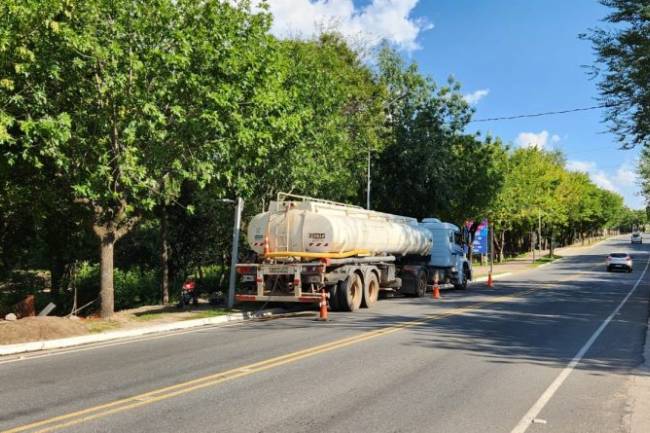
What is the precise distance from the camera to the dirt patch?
11781 millimetres

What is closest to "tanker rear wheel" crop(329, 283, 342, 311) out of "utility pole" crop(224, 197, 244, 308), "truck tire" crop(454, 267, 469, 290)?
"utility pole" crop(224, 197, 244, 308)

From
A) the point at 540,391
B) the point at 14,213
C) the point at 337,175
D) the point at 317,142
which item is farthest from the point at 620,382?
the point at 14,213

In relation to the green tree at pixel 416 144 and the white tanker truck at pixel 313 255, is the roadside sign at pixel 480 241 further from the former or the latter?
the white tanker truck at pixel 313 255

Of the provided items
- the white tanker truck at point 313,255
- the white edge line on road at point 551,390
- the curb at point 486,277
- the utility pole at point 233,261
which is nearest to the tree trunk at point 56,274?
the utility pole at point 233,261

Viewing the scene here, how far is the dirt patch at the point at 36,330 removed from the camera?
1178 cm

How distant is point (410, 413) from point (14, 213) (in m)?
19.3

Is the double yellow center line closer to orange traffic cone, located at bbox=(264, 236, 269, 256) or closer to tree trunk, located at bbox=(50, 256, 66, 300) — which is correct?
orange traffic cone, located at bbox=(264, 236, 269, 256)

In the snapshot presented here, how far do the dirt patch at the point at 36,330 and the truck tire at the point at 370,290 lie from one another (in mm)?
8752

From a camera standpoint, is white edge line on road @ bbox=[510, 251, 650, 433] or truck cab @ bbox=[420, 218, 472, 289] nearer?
white edge line on road @ bbox=[510, 251, 650, 433]

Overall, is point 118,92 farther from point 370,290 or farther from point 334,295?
point 370,290

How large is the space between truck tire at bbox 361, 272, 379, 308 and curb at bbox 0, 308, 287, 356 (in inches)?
109

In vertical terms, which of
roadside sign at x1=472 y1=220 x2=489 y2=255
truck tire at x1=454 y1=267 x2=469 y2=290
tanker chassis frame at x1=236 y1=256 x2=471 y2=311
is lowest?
truck tire at x1=454 y1=267 x2=469 y2=290

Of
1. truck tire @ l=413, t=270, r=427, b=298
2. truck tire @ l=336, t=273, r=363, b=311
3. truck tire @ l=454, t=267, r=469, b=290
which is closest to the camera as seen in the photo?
truck tire @ l=336, t=273, r=363, b=311

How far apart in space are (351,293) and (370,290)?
1.89 metres
